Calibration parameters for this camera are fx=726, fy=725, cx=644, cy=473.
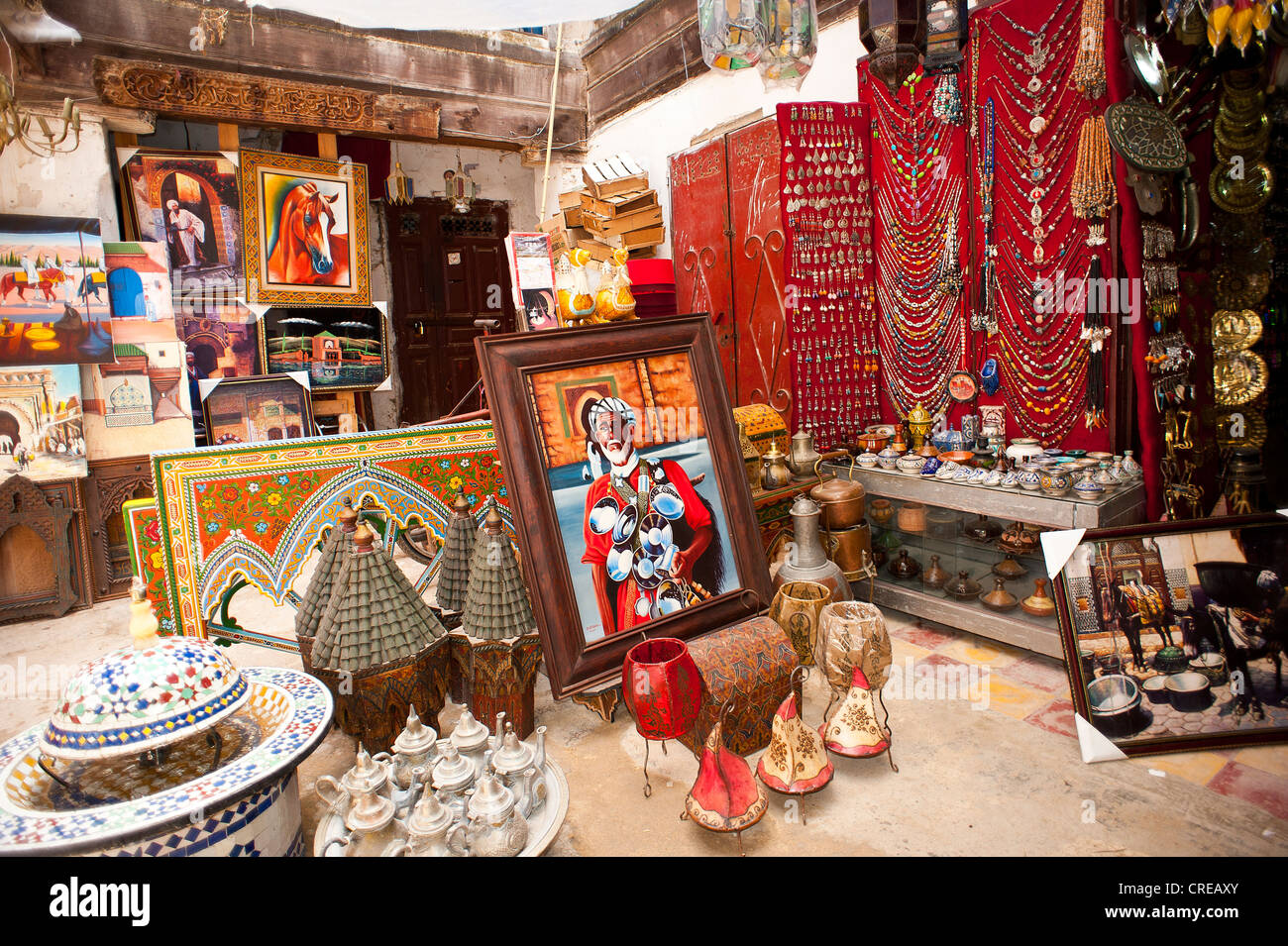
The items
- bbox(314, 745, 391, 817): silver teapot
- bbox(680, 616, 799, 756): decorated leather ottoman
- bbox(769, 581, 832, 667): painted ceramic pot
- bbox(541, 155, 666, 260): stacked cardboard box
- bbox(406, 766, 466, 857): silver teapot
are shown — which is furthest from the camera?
bbox(541, 155, 666, 260): stacked cardboard box

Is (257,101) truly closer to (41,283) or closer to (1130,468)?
(41,283)

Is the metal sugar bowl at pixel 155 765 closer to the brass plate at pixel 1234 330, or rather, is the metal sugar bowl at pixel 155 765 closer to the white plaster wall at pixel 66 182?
the white plaster wall at pixel 66 182

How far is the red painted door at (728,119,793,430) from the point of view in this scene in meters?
4.39

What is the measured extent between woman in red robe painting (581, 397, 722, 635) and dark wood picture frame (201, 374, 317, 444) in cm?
312

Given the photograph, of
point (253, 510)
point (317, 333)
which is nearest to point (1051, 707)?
point (253, 510)

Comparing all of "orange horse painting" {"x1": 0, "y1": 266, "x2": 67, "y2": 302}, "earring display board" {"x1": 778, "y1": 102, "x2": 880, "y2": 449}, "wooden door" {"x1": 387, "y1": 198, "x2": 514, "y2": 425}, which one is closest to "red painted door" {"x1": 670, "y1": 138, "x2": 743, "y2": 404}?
"earring display board" {"x1": 778, "y1": 102, "x2": 880, "y2": 449}

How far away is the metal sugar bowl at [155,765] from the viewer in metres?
1.50

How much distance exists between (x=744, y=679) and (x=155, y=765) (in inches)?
65.6

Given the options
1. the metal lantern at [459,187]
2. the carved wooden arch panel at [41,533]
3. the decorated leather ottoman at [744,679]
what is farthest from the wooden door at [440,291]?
the decorated leather ottoman at [744,679]

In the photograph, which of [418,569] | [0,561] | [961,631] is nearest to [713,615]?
[961,631]

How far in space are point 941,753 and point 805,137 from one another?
3403mm

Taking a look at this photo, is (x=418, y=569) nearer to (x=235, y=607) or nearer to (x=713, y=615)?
(x=235, y=607)

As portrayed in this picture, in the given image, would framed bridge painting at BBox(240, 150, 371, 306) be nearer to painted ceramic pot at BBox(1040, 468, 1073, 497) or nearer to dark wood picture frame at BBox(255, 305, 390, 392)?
dark wood picture frame at BBox(255, 305, 390, 392)

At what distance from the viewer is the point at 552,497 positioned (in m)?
2.57
